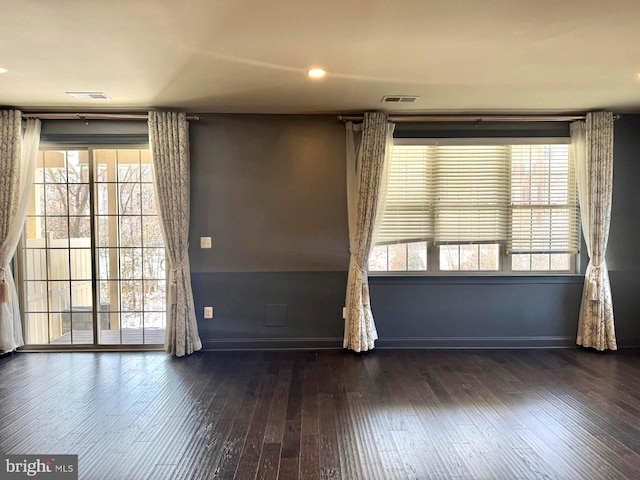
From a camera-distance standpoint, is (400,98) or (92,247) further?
(92,247)

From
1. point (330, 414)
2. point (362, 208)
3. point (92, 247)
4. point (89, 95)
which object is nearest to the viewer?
point (330, 414)

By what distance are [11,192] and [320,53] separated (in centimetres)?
347

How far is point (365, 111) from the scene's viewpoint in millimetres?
4051

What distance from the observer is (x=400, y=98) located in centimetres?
365

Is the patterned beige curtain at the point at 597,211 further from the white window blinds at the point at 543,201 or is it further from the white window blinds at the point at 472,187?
the white window blinds at the point at 472,187

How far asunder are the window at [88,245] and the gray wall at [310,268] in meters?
0.59

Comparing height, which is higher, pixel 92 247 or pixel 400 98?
pixel 400 98

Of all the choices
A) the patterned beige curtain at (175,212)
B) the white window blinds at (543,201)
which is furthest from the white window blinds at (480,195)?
the patterned beige curtain at (175,212)

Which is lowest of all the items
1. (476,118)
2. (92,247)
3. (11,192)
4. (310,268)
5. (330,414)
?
(330,414)

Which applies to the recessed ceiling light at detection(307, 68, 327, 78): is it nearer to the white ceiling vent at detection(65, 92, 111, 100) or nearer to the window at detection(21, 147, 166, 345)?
the white ceiling vent at detection(65, 92, 111, 100)

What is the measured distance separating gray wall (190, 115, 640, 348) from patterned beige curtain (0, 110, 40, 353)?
5.41ft

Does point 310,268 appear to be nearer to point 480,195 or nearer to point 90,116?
point 480,195

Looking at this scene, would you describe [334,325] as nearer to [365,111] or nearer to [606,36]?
[365,111]

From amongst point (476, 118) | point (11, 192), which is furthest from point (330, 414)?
point (11, 192)
